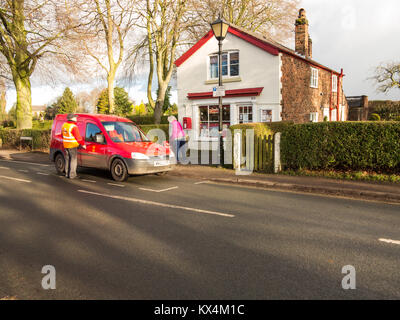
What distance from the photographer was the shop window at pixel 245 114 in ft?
59.5

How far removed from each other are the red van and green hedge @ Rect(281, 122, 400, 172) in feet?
13.4

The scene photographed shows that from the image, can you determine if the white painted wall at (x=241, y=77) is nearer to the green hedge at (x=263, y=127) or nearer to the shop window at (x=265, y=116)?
the shop window at (x=265, y=116)

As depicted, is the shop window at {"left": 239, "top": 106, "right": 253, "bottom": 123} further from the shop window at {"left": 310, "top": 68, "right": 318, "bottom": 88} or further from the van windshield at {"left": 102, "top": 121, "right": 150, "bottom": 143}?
the van windshield at {"left": 102, "top": 121, "right": 150, "bottom": 143}

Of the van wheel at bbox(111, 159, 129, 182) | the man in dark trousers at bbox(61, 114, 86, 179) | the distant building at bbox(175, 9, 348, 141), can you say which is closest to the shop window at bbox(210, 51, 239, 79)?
the distant building at bbox(175, 9, 348, 141)

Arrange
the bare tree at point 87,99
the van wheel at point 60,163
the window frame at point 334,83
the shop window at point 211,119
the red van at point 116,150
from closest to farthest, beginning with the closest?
the red van at point 116,150, the van wheel at point 60,163, the shop window at point 211,119, the window frame at point 334,83, the bare tree at point 87,99

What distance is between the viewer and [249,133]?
1112 centimetres

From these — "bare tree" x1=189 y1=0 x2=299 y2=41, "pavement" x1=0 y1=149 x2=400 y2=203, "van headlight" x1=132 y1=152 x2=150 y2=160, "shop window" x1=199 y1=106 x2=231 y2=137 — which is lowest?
"pavement" x1=0 y1=149 x2=400 y2=203

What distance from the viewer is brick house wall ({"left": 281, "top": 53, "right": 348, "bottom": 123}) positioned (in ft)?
59.1

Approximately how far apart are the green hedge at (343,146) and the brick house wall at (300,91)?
749 cm

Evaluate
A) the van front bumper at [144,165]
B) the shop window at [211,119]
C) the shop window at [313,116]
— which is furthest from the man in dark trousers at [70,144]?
the shop window at [313,116]

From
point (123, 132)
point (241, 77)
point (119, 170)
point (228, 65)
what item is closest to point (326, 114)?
point (241, 77)

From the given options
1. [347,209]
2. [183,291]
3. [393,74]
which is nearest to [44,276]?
[183,291]

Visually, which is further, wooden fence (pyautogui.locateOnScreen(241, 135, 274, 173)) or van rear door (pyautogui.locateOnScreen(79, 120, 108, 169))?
wooden fence (pyautogui.locateOnScreen(241, 135, 274, 173))
